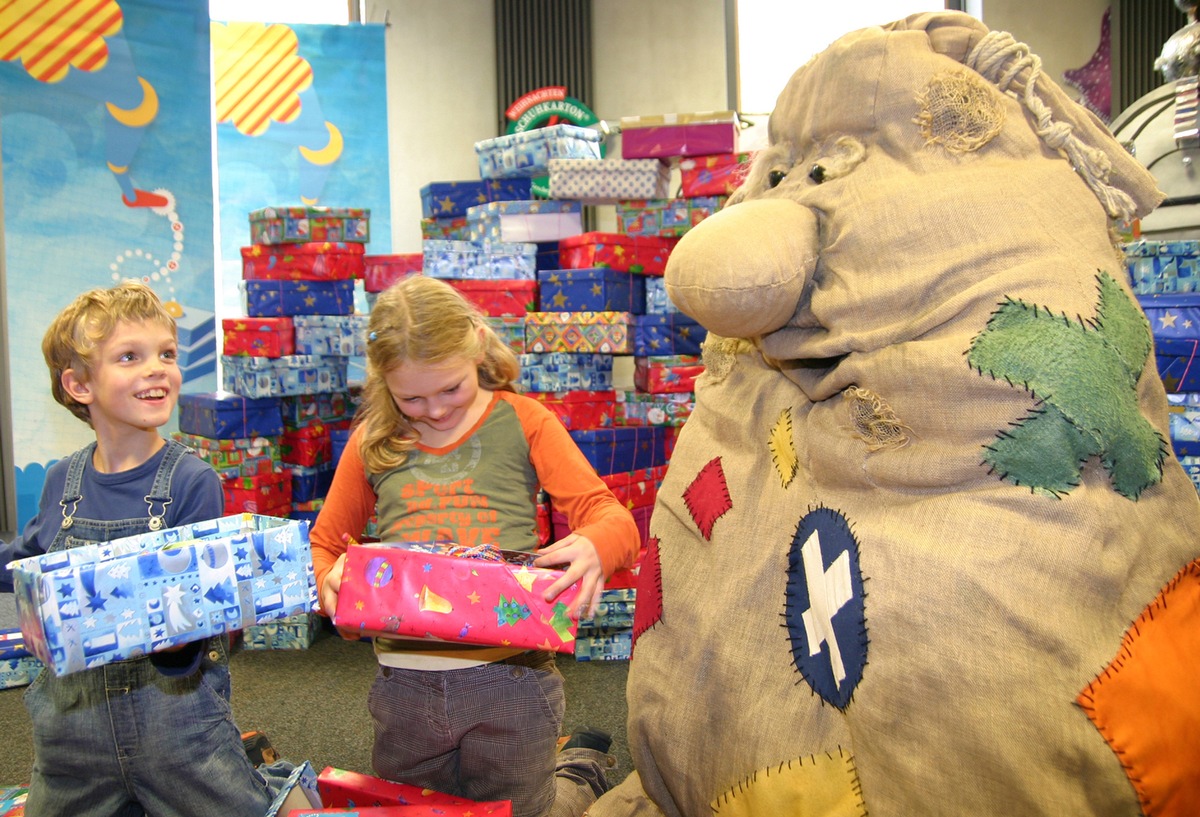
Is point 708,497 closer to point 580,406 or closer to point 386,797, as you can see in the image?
point 386,797

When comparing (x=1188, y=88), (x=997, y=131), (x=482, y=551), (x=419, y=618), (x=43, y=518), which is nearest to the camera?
(x=997, y=131)

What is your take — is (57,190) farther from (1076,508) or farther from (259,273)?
(1076,508)

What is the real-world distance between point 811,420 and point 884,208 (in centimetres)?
26

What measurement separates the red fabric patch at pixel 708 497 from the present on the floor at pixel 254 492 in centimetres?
228

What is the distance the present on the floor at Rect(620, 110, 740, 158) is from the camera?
3291 millimetres

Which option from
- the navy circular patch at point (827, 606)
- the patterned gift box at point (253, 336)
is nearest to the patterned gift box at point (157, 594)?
the navy circular patch at point (827, 606)

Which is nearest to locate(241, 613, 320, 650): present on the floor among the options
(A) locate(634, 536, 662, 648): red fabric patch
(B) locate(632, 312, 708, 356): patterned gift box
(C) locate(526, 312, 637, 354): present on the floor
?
(C) locate(526, 312, 637, 354): present on the floor

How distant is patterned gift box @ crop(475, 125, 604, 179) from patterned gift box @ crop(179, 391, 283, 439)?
3.81 feet

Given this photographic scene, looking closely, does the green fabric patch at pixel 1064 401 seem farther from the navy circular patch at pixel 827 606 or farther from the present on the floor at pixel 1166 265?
the present on the floor at pixel 1166 265

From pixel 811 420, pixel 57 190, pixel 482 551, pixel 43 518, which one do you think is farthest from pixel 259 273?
pixel 811 420

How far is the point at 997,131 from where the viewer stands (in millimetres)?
1120

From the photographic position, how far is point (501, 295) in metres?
3.39

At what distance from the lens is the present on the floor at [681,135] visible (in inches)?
130

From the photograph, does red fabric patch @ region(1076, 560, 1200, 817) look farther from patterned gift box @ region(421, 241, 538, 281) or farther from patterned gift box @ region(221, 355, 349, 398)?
patterned gift box @ region(221, 355, 349, 398)
